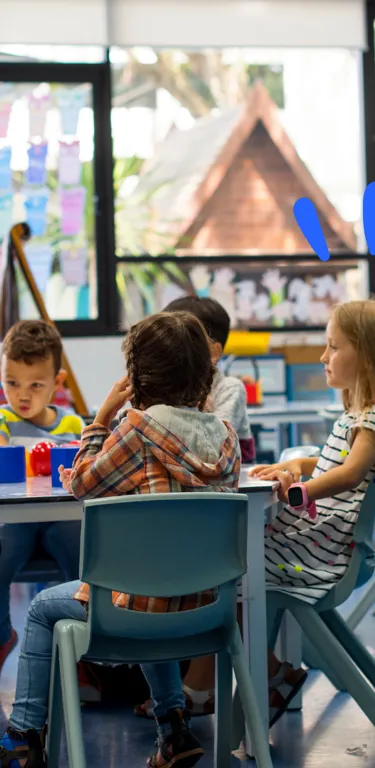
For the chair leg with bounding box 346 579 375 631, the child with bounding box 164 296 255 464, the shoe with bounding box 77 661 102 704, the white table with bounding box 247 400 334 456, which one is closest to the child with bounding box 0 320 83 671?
the shoe with bounding box 77 661 102 704

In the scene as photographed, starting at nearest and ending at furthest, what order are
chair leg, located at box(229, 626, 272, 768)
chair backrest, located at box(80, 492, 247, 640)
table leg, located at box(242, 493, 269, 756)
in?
chair backrest, located at box(80, 492, 247, 640) → chair leg, located at box(229, 626, 272, 768) → table leg, located at box(242, 493, 269, 756)

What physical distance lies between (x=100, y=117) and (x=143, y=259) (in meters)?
0.92

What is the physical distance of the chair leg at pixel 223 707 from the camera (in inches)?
73.1

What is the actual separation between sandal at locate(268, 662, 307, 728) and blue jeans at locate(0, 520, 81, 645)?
533 millimetres

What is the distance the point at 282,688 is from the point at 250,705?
1.68ft

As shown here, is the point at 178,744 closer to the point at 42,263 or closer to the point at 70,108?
the point at 42,263

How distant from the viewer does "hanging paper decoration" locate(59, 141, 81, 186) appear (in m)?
6.52

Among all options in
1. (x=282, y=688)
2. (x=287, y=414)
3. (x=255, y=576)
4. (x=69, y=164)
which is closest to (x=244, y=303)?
(x=69, y=164)

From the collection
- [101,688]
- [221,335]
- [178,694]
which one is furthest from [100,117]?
[178,694]

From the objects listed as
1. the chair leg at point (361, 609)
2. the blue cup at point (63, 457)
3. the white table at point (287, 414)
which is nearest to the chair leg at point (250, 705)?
the blue cup at point (63, 457)

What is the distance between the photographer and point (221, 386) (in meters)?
2.71

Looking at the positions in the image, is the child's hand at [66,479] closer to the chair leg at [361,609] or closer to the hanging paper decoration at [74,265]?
the chair leg at [361,609]

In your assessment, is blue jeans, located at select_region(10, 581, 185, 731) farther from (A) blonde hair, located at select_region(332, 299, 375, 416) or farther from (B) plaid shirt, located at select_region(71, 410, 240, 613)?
(A) blonde hair, located at select_region(332, 299, 375, 416)

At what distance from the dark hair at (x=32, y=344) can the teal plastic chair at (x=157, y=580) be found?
3.15 ft
